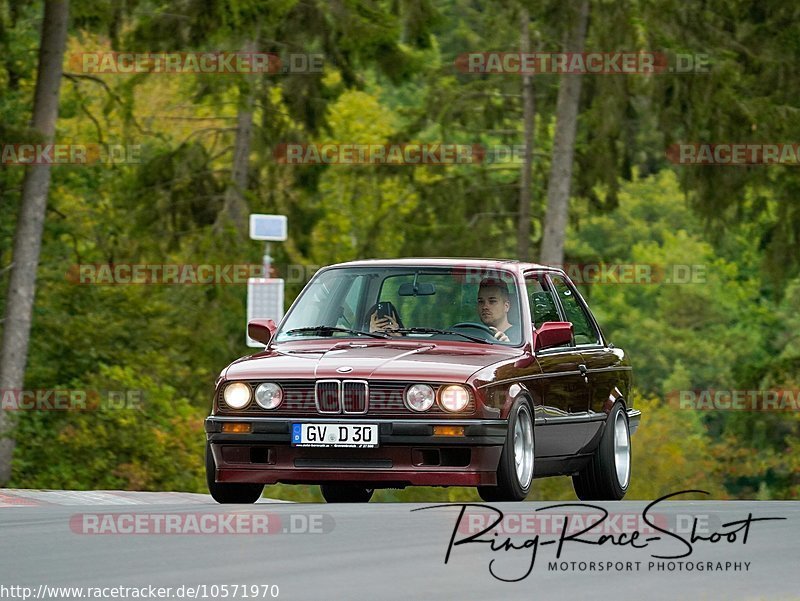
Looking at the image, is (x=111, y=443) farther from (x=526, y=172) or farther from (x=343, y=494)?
(x=343, y=494)

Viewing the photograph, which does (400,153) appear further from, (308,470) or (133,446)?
(308,470)

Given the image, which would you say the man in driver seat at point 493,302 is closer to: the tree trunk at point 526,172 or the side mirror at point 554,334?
the side mirror at point 554,334

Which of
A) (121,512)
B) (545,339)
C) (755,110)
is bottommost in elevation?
(121,512)

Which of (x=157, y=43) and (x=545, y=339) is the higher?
(x=157, y=43)

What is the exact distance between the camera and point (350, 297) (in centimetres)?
1409

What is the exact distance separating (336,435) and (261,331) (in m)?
1.82

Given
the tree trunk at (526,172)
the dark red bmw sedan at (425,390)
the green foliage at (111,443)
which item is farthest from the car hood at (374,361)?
the tree trunk at (526,172)

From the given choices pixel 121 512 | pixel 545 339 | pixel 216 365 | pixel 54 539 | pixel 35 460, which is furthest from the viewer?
pixel 216 365

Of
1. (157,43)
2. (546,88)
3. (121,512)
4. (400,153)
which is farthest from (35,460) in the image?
(121,512)

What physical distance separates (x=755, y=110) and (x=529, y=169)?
884 centimetres

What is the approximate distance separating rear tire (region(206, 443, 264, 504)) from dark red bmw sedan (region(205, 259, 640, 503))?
0.01 metres

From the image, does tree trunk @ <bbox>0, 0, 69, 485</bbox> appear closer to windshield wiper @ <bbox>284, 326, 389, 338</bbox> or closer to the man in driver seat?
→ windshield wiper @ <bbox>284, 326, 389, 338</bbox>

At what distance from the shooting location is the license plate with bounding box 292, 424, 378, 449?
39.6 ft

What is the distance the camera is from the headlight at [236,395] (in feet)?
40.8
